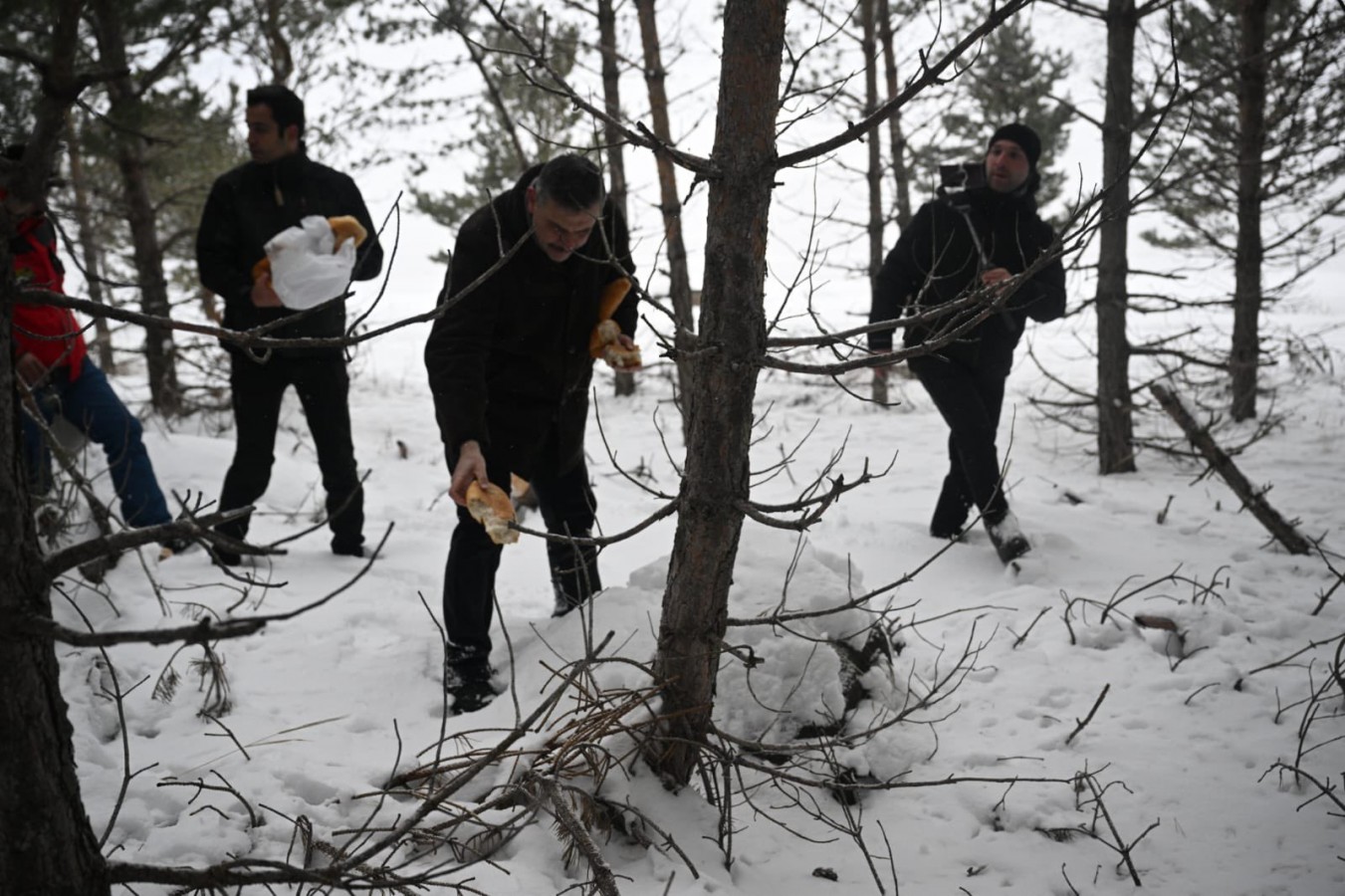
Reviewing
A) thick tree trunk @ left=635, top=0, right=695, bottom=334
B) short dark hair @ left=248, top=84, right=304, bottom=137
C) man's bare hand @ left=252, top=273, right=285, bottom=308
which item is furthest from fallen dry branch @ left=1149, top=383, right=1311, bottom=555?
short dark hair @ left=248, top=84, right=304, bottom=137

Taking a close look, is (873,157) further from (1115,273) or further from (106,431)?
(106,431)

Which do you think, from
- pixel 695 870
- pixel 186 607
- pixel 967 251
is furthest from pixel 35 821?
pixel 967 251

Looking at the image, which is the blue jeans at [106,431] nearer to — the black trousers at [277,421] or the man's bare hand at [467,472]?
the black trousers at [277,421]

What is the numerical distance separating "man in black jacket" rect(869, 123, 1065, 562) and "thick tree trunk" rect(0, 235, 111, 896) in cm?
354

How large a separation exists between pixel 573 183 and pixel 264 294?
1994mm

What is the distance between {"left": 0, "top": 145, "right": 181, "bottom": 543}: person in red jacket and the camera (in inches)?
143

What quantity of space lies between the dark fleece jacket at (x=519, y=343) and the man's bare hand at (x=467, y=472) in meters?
0.08

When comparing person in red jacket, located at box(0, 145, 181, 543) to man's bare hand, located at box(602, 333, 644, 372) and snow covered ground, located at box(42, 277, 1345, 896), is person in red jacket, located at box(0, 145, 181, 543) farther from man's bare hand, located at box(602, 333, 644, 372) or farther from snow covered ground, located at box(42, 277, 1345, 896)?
man's bare hand, located at box(602, 333, 644, 372)

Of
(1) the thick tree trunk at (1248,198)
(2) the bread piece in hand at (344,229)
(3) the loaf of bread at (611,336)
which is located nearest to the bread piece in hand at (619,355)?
(3) the loaf of bread at (611,336)

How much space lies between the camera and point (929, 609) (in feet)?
12.8

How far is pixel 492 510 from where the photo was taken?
2645 millimetres

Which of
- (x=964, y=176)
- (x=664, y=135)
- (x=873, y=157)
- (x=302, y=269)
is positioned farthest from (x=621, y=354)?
(x=873, y=157)

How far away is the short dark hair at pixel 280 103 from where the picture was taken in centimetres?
408

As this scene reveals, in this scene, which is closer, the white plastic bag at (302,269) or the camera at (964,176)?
the white plastic bag at (302,269)
